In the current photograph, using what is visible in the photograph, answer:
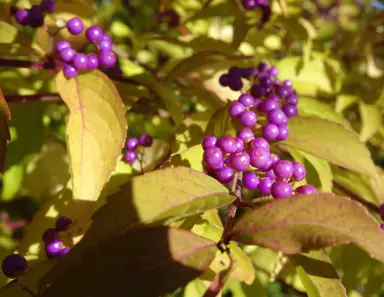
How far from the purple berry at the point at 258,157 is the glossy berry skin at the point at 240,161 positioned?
0.02 meters

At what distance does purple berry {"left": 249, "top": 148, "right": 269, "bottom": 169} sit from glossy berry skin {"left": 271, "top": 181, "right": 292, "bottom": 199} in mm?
73

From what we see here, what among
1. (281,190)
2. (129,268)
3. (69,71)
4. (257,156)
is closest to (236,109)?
(257,156)

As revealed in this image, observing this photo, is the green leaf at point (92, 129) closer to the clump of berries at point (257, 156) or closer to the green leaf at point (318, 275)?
the clump of berries at point (257, 156)

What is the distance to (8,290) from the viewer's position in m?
1.13

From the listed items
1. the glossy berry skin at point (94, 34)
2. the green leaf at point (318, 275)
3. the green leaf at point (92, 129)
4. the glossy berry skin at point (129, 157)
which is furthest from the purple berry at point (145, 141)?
the green leaf at point (318, 275)

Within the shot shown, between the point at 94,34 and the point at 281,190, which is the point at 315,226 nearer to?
the point at 281,190

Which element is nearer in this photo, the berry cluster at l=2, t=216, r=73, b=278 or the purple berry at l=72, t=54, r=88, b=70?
the berry cluster at l=2, t=216, r=73, b=278

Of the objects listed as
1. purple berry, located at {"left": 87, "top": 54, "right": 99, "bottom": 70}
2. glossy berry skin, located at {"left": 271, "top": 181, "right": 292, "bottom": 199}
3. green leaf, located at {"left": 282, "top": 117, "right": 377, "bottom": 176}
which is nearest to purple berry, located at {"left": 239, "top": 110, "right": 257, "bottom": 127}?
green leaf, located at {"left": 282, "top": 117, "right": 377, "bottom": 176}

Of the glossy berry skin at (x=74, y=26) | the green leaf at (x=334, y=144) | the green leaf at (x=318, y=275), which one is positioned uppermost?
the glossy berry skin at (x=74, y=26)

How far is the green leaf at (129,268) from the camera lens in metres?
0.79

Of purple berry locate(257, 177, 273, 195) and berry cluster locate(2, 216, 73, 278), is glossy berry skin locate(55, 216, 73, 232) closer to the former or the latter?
berry cluster locate(2, 216, 73, 278)

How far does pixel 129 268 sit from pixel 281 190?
468 mm

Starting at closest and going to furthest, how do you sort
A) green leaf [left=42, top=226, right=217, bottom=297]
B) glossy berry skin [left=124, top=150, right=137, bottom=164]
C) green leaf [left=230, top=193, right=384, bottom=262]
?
green leaf [left=42, top=226, right=217, bottom=297]
green leaf [left=230, top=193, right=384, bottom=262]
glossy berry skin [left=124, top=150, right=137, bottom=164]

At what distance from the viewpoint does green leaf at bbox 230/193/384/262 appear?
0.89 meters
